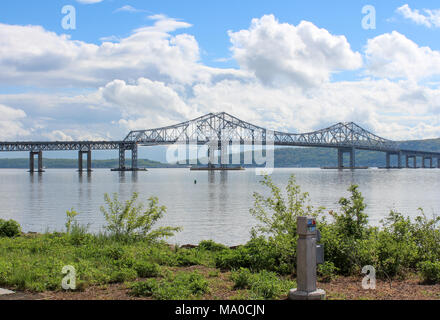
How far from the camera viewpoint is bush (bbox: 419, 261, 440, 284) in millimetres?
8812

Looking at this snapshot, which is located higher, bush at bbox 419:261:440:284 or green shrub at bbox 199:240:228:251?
bush at bbox 419:261:440:284

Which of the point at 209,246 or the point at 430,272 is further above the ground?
the point at 430,272

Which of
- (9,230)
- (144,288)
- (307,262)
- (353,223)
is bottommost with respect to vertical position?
(9,230)

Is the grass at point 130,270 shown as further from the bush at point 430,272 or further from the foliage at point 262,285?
the bush at point 430,272

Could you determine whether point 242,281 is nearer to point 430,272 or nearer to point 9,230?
point 430,272

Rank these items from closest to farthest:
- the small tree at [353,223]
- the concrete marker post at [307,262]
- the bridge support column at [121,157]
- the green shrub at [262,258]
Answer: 1. the concrete marker post at [307,262]
2. the green shrub at [262,258]
3. the small tree at [353,223]
4. the bridge support column at [121,157]

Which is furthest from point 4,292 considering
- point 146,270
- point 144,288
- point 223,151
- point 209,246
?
point 223,151

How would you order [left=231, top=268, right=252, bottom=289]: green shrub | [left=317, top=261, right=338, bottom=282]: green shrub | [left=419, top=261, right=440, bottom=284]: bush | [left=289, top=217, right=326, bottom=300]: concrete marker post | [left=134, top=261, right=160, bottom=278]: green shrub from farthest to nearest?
[left=134, top=261, right=160, bottom=278]: green shrub
[left=317, top=261, right=338, bottom=282]: green shrub
[left=419, top=261, right=440, bottom=284]: bush
[left=231, top=268, right=252, bottom=289]: green shrub
[left=289, top=217, right=326, bottom=300]: concrete marker post

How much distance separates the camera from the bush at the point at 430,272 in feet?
28.9

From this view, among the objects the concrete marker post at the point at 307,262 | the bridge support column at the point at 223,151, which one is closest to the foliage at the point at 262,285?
the concrete marker post at the point at 307,262

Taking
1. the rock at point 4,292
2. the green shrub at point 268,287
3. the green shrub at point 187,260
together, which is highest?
the green shrub at point 268,287

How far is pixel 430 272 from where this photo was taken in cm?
884

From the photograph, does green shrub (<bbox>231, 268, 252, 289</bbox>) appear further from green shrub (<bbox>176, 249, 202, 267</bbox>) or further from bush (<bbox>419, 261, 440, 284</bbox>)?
bush (<bbox>419, 261, 440, 284</bbox>)

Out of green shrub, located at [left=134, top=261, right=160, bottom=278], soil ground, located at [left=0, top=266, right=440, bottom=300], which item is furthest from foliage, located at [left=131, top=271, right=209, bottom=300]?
green shrub, located at [left=134, top=261, right=160, bottom=278]
